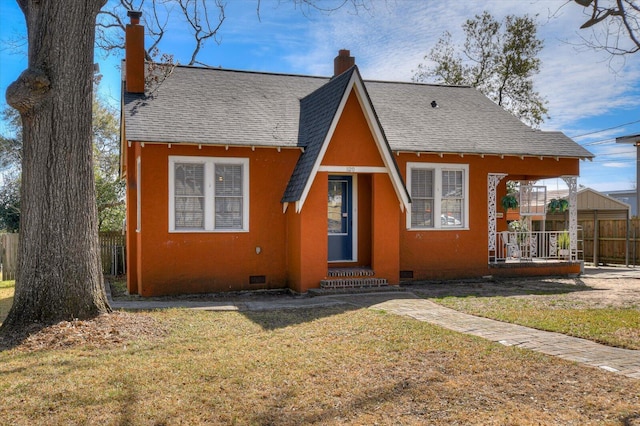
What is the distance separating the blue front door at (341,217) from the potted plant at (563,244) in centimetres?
679

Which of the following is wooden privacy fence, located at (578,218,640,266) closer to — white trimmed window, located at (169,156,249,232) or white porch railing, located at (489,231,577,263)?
white porch railing, located at (489,231,577,263)

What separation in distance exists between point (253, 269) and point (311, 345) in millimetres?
5884

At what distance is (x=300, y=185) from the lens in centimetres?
1220

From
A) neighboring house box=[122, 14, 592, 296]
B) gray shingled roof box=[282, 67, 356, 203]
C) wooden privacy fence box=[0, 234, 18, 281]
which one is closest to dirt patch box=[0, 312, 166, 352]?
neighboring house box=[122, 14, 592, 296]

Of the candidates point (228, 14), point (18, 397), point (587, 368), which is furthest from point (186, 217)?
point (587, 368)

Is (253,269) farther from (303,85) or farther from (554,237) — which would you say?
(554,237)

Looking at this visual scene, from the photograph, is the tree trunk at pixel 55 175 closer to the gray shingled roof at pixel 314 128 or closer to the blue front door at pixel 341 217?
the gray shingled roof at pixel 314 128

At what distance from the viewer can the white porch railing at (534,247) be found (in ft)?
52.5

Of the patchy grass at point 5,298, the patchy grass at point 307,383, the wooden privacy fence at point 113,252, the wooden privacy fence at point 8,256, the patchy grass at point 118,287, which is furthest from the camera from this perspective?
the wooden privacy fence at point 8,256

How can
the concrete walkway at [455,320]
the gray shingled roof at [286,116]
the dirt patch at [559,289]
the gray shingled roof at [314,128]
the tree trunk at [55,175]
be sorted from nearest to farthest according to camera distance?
1. the concrete walkway at [455,320]
2. the tree trunk at [55,175]
3. the dirt patch at [559,289]
4. the gray shingled roof at [314,128]
5. the gray shingled roof at [286,116]

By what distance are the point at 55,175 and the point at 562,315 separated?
852 centimetres

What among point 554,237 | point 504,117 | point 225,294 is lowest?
point 225,294

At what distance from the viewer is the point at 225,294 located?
12664mm

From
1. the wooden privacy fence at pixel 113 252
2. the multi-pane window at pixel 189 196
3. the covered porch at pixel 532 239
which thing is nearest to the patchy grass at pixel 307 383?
the multi-pane window at pixel 189 196
